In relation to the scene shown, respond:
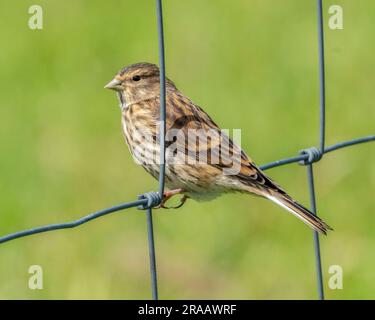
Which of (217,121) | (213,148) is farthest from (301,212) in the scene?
(217,121)

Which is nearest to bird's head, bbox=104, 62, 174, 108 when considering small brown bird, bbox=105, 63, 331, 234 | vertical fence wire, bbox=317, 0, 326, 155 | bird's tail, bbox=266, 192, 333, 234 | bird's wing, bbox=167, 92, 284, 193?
small brown bird, bbox=105, 63, 331, 234

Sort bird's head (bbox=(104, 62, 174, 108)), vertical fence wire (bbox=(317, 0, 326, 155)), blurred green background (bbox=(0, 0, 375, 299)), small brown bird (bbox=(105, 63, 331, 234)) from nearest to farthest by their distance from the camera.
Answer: vertical fence wire (bbox=(317, 0, 326, 155)) < small brown bird (bbox=(105, 63, 331, 234)) < bird's head (bbox=(104, 62, 174, 108)) < blurred green background (bbox=(0, 0, 375, 299))

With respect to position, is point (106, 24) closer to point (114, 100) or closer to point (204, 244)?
point (114, 100)

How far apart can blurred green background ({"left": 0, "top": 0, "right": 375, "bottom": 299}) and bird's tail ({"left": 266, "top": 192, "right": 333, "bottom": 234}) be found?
1.74m

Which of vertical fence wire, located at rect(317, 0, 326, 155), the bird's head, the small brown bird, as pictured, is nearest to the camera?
vertical fence wire, located at rect(317, 0, 326, 155)

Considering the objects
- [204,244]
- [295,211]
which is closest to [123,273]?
[204,244]

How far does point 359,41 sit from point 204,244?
108 inches

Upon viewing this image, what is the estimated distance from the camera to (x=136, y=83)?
23.7 feet

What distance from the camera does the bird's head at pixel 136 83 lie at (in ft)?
23.6

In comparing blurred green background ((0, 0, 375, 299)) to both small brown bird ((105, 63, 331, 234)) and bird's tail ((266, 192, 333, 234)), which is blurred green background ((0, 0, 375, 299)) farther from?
bird's tail ((266, 192, 333, 234))

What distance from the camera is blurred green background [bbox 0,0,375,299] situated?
28.0ft

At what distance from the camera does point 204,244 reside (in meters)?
8.75

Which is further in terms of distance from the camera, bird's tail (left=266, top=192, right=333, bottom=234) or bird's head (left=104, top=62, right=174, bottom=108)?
bird's head (left=104, top=62, right=174, bottom=108)

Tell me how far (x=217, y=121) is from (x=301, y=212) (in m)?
3.28
